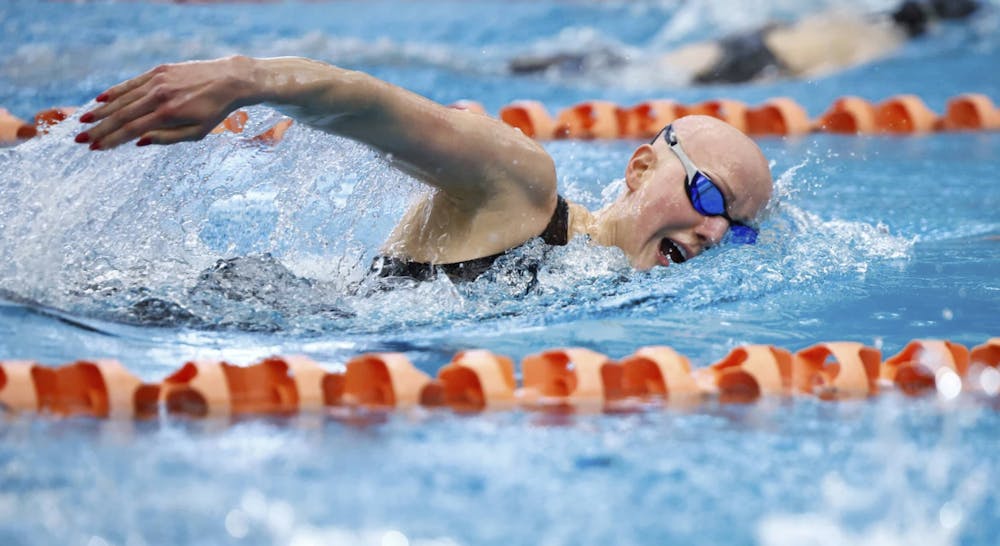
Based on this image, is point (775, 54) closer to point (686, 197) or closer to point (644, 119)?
point (644, 119)

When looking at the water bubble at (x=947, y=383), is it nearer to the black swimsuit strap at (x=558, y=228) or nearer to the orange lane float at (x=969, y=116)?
the black swimsuit strap at (x=558, y=228)

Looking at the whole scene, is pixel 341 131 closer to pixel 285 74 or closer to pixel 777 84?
pixel 285 74

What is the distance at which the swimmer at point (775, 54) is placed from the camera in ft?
23.3

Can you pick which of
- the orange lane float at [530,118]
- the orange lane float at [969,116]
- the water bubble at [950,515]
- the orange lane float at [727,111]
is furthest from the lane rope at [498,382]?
the orange lane float at [969,116]

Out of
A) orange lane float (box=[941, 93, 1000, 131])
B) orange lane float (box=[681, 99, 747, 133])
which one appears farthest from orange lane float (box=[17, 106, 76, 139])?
orange lane float (box=[941, 93, 1000, 131])

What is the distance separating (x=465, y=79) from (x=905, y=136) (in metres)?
2.50

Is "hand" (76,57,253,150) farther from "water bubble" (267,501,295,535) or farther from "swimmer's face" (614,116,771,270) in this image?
"swimmer's face" (614,116,771,270)

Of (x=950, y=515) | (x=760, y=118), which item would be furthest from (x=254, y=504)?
(x=760, y=118)

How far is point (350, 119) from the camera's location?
7.51ft

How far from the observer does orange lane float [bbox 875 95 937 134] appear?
572 centimetres

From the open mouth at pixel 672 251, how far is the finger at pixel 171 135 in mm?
1260

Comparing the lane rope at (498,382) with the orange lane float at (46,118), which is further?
the orange lane float at (46,118)

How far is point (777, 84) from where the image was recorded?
6.98 meters

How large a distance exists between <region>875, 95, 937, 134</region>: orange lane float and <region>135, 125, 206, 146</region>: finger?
14.6ft
